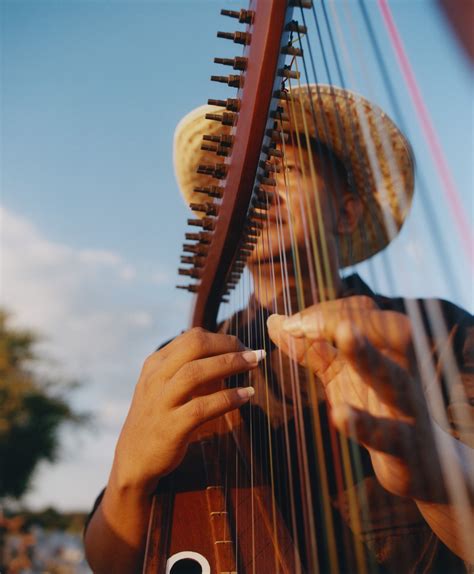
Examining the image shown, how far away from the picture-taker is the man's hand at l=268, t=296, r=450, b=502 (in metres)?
0.53

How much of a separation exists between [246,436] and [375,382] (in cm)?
64

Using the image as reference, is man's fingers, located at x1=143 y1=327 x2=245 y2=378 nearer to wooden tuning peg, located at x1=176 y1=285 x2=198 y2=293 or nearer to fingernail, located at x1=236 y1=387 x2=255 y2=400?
fingernail, located at x1=236 y1=387 x2=255 y2=400

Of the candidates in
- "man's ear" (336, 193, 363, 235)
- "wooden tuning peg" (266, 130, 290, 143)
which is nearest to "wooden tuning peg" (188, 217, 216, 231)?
"wooden tuning peg" (266, 130, 290, 143)

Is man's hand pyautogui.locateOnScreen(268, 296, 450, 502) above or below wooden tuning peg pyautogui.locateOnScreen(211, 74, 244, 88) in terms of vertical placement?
below

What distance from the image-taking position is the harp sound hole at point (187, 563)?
90 centimetres

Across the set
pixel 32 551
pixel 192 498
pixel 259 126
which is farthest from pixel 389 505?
pixel 32 551

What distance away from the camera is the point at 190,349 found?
91 cm

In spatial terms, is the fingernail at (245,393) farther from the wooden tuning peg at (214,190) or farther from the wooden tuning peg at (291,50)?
the wooden tuning peg at (291,50)

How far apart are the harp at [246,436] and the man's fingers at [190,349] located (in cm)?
13

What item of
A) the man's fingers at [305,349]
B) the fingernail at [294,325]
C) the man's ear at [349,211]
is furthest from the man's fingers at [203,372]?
the man's ear at [349,211]

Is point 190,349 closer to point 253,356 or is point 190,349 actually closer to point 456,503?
point 253,356

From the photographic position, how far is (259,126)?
89 cm

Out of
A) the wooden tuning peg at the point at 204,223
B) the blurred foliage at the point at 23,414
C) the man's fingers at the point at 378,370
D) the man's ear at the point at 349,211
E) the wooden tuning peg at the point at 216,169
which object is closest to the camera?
the man's fingers at the point at 378,370

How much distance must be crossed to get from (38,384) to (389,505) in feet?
53.3
